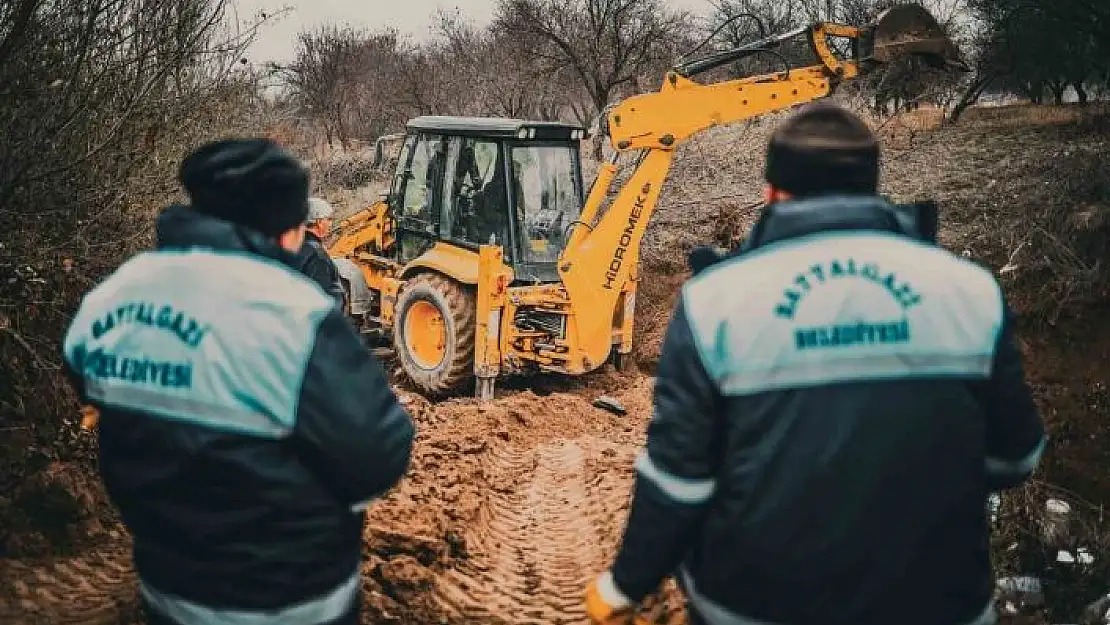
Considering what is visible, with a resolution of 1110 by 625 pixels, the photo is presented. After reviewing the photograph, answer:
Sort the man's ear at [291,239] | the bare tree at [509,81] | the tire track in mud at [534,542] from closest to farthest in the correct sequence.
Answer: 1. the man's ear at [291,239]
2. the tire track in mud at [534,542]
3. the bare tree at [509,81]

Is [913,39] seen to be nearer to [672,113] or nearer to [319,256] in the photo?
[672,113]

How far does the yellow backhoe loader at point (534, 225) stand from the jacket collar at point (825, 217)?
5500 mm

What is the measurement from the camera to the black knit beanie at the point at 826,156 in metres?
2.01

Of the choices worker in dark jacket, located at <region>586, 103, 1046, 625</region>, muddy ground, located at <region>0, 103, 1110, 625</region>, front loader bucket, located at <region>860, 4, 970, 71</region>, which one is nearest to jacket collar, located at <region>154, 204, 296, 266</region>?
worker in dark jacket, located at <region>586, 103, 1046, 625</region>

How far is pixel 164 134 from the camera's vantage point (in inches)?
284

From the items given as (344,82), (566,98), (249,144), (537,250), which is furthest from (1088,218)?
(344,82)

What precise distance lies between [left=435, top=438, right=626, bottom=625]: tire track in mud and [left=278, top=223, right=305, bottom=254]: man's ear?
2.42 m

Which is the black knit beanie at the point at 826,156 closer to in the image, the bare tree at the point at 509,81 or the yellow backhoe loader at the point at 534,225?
the yellow backhoe loader at the point at 534,225

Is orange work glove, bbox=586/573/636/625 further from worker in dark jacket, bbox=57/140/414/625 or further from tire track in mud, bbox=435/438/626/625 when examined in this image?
tire track in mud, bbox=435/438/626/625

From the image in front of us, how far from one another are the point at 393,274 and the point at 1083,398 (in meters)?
6.53

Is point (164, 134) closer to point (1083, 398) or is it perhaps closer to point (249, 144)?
point (249, 144)

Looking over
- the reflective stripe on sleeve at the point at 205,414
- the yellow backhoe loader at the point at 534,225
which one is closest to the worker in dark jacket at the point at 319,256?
the yellow backhoe loader at the point at 534,225

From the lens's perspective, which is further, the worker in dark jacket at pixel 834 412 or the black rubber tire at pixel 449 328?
the black rubber tire at pixel 449 328

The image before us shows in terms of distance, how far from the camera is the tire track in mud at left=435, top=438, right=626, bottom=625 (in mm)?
4430
